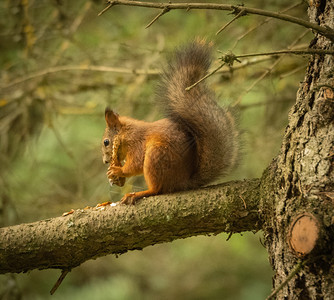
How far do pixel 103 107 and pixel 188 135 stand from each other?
4.44 ft

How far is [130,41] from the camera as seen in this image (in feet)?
10.0

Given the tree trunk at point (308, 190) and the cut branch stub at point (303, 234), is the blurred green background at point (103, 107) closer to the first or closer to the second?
the tree trunk at point (308, 190)

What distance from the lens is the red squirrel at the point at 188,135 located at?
1.76 metres

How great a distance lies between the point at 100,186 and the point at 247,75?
1158 mm

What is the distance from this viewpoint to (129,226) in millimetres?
1609

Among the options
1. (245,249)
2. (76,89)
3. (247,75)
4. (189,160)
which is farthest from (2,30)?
(245,249)

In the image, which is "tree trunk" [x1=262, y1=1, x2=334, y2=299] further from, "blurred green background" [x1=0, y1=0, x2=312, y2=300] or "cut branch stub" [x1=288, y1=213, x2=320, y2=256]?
"blurred green background" [x1=0, y1=0, x2=312, y2=300]

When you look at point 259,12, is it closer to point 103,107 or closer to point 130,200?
point 130,200

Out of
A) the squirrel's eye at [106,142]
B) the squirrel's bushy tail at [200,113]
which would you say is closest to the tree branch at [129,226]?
the squirrel's bushy tail at [200,113]

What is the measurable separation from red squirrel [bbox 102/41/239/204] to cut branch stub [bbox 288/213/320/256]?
60 centimetres

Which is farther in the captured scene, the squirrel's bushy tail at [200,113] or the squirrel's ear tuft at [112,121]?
the squirrel's ear tuft at [112,121]

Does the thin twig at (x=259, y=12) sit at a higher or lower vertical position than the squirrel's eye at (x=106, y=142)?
higher

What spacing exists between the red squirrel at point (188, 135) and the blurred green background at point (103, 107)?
0.40 meters

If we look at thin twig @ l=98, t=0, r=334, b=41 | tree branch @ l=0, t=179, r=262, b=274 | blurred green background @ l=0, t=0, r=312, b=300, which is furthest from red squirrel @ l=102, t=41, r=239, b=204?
thin twig @ l=98, t=0, r=334, b=41
